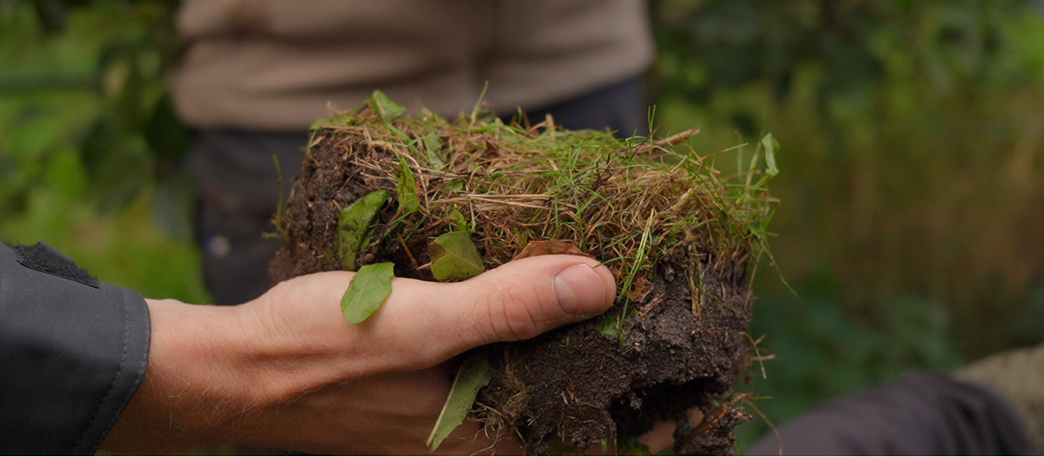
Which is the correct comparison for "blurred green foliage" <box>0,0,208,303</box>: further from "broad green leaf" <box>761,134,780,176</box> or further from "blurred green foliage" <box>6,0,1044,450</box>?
"broad green leaf" <box>761,134,780,176</box>

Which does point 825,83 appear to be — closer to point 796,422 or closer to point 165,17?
point 796,422

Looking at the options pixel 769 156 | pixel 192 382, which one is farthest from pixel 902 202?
pixel 192 382

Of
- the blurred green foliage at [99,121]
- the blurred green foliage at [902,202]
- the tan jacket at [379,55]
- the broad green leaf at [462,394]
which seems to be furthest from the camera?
the blurred green foliage at [902,202]

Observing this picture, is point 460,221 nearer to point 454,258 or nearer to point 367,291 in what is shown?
point 454,258

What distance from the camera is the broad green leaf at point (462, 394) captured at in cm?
102

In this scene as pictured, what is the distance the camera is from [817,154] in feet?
11.6

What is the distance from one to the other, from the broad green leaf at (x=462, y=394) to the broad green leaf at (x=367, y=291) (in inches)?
6.3

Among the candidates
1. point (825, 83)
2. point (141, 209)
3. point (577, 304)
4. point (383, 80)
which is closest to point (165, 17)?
point (383, 80)

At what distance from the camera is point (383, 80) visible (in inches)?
73.7

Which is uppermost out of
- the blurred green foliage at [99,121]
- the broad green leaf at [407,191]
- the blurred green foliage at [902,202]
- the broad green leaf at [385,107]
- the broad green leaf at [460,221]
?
the broad green leaf at [385,107]

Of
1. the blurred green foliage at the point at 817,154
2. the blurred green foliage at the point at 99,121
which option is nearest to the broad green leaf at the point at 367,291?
the blurred green foliage at the point at 817,154

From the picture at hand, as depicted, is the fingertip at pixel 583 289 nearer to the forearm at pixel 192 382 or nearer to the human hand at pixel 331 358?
the human hand at pixel 331 358

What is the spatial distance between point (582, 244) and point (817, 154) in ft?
9.48

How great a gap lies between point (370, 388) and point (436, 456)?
0.55ft
